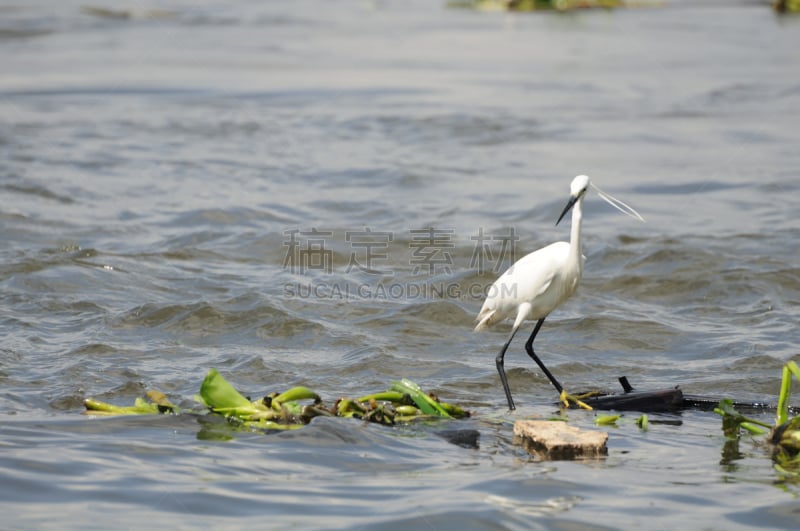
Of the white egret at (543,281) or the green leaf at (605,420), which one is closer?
the green leaf at (605,420)

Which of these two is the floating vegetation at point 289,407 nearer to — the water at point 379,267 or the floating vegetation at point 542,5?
the water at point 379,267

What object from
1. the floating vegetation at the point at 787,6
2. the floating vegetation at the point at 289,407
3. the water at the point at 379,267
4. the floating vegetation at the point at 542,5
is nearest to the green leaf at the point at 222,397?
the floating vegetation at the point at 289,407

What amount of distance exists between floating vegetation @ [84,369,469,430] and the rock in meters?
0.54

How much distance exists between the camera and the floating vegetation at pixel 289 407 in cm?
565

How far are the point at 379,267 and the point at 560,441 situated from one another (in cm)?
505

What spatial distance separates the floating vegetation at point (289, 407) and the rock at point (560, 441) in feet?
1.78

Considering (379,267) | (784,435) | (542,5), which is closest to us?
(784,435)

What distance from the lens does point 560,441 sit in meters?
5.34

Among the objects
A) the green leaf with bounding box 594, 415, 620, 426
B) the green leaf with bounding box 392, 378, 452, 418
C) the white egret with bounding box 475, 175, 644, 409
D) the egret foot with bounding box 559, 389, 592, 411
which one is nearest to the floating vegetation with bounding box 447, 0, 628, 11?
the white egret with bounding box 475, 175, 644, 409

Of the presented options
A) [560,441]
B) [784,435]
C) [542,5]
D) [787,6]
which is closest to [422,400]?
[560,441]

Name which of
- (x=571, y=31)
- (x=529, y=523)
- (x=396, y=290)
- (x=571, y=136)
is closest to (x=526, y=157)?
(x=571, y=136)

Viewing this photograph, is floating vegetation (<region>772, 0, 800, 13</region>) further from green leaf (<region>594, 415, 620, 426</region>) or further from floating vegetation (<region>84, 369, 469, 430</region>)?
floating vegetation (<region>84, 369, 469, 430</region>)

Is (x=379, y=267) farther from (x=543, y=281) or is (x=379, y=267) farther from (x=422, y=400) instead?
(x=422, y=400)

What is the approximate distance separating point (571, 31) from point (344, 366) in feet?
62.6
